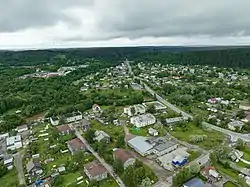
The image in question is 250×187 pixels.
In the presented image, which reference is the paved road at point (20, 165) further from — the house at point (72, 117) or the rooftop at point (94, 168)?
the house at point (72, 117)

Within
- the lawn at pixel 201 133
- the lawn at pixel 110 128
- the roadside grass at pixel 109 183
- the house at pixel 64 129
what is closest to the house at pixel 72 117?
the lawn at pixel 110 128

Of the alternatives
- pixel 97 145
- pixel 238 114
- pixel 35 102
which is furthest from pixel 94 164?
pixel 35 102

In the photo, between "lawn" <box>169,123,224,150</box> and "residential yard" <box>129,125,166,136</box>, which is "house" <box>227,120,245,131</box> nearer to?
"lawn" <box>169,123,224,150</box>

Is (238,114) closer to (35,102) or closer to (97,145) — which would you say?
(97,145)

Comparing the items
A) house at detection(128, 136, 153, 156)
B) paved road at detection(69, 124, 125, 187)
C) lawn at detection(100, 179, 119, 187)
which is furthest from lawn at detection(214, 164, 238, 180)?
lawn at detection(100, 179, 119, 187)

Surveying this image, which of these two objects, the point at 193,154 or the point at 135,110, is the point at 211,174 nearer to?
the point at 193,154
